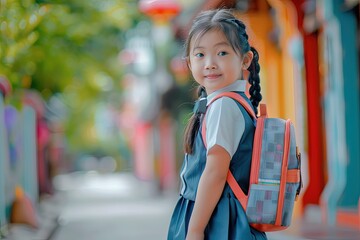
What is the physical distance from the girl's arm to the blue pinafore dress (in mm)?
68

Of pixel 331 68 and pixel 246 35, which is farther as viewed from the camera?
pixel 331 68

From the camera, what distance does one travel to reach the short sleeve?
326 centimetres

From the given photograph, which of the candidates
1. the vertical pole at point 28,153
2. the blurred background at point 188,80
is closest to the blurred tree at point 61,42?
the blurred background at point 188,80

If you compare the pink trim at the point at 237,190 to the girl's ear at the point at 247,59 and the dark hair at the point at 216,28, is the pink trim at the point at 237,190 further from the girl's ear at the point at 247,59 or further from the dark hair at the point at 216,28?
the girl's ear at the point at 247,59

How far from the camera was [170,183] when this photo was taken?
104 ft

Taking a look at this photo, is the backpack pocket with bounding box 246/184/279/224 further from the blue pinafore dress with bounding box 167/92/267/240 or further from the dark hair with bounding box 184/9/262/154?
the dark hair with bounding box 184/9/262/154

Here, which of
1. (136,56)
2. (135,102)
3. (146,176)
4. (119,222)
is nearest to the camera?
(119,222)

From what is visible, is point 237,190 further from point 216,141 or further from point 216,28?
point 216,28

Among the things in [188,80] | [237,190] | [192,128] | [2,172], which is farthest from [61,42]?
[237,190]

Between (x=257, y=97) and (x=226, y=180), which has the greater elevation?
(x=257, y=97)

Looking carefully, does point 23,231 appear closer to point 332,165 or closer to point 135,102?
point 332,165

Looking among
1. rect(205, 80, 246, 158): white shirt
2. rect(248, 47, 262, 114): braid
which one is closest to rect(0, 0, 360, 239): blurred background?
rect(248, 47, 262, 114): braid

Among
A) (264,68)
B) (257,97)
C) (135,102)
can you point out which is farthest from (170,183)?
(257,97)

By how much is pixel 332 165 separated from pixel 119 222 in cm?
520
